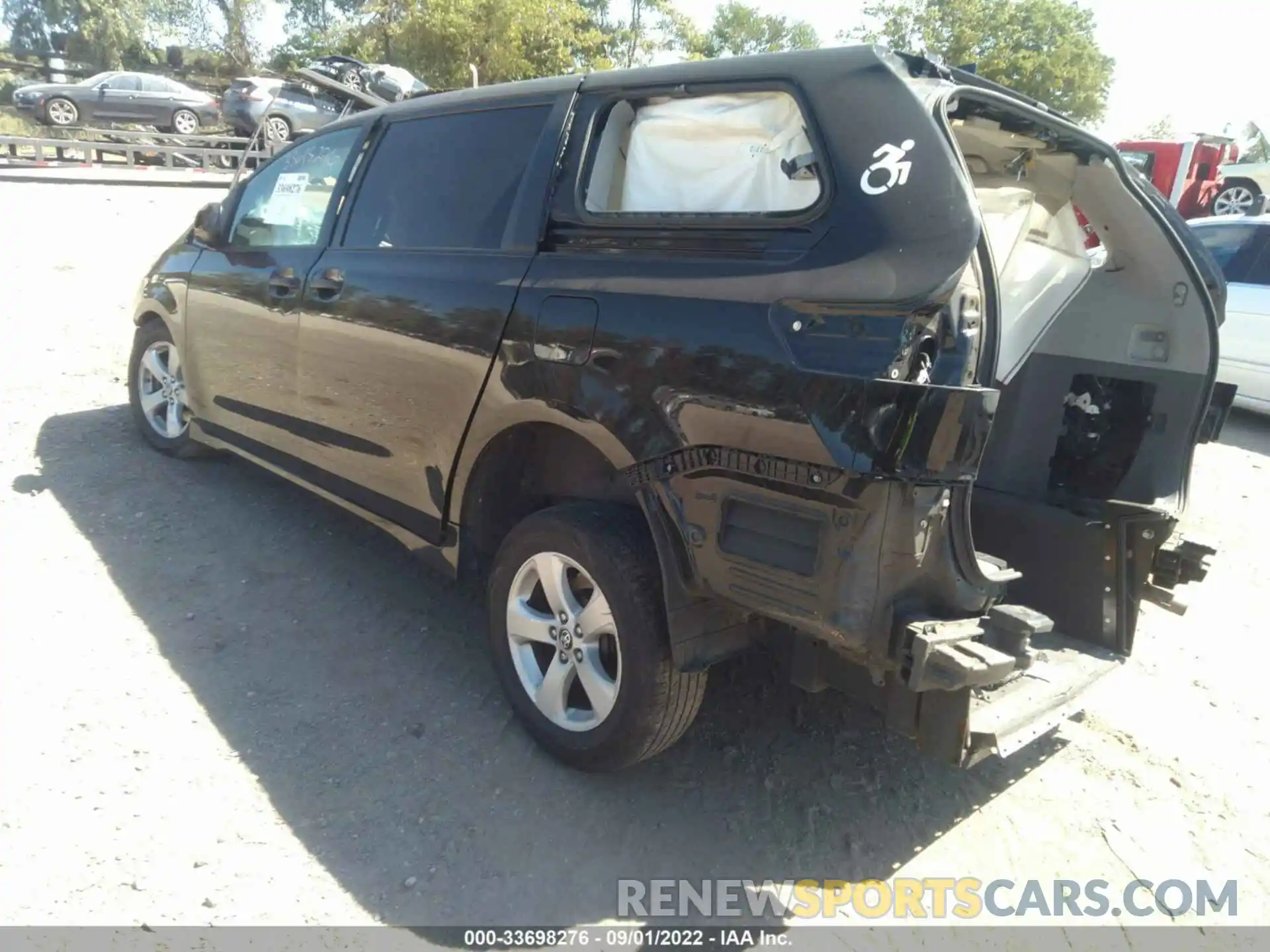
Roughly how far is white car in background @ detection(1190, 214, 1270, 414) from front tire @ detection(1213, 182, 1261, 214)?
1160cm

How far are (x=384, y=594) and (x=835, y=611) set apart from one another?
2.38 m

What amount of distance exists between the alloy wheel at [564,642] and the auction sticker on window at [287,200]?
228cm

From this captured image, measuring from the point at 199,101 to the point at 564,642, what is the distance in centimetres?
2399

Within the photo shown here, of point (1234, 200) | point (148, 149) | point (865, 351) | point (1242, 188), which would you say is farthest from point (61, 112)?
point (1242, 188)

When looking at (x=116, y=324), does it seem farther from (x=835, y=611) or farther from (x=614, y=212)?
(x=835, y=611)

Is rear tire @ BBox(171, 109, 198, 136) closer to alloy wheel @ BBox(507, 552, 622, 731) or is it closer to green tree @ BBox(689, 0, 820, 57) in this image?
alloy wheel @ BBox(507, 552, 622, 731)

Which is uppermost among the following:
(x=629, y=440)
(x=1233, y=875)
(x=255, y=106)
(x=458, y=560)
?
(x=255, y=106)

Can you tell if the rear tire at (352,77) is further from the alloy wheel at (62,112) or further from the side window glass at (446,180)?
the side window glass at (446,180)

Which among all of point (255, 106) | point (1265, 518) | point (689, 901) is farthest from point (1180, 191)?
point (689, 901)

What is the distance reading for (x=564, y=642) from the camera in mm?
2830

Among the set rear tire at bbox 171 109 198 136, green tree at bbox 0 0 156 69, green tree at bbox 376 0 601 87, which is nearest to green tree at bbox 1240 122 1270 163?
green tree at bbox 376 0 601 87

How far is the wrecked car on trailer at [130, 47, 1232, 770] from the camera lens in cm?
213

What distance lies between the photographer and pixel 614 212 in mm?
2764

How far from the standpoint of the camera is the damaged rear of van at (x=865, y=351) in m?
2.09
